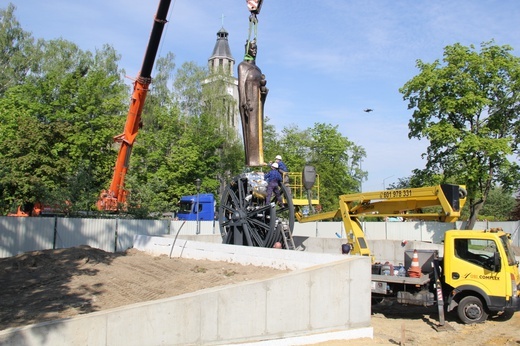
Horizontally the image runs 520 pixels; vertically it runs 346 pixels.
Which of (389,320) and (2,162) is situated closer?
(389,320)

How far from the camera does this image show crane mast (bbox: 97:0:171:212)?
18.1 meters

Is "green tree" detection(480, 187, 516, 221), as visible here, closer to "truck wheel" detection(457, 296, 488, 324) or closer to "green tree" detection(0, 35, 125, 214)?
"green tree" detection(0, 35, 125, 214)

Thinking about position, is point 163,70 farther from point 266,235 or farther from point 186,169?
point 266,235

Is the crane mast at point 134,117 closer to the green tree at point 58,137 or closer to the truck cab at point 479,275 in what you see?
the green tree at point 58,137

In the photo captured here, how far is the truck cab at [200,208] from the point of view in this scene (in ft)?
121

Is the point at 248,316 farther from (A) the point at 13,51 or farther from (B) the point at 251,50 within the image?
(A) the point at 13,51

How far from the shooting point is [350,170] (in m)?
56.9

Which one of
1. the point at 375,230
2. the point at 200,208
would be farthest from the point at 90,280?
the point at 200,208

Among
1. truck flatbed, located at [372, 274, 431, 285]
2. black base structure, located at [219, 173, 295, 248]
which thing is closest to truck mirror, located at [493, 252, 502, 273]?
truck flatbed, located at [372, 274, 431, 285]

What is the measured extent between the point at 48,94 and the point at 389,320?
30185 mm

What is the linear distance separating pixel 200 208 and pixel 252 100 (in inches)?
969

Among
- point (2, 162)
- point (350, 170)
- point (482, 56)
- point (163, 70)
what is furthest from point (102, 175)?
point (350, 170)

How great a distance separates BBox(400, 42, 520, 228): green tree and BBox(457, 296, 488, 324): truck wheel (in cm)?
1622

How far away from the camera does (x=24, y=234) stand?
54.7 feet
